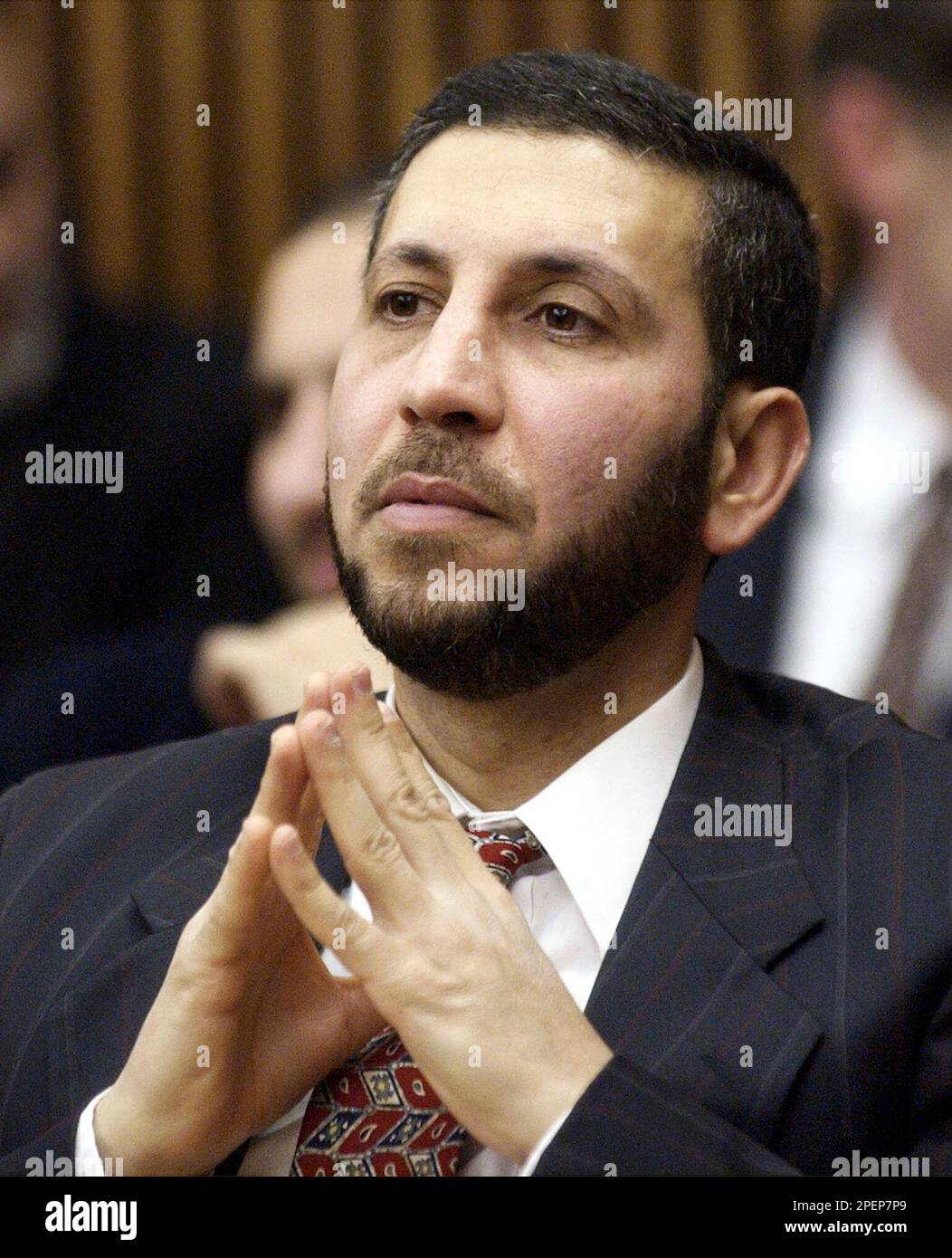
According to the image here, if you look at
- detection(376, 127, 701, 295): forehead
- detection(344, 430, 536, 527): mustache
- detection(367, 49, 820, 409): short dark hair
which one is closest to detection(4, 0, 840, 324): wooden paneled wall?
detection(367, 49, 820, 409): short dark hair

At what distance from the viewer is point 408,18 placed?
3.25 m

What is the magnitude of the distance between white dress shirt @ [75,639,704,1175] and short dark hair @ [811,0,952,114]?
1726 millimetres

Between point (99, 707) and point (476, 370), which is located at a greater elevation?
point (476, 370)

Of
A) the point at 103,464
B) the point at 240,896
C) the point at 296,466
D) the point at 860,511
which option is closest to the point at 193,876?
the point at 240,896

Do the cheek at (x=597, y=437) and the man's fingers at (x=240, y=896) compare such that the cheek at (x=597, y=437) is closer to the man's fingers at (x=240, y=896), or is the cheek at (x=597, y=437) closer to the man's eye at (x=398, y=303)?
the man's eye at (x=398, y=303)

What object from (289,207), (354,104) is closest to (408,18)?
(354,104)

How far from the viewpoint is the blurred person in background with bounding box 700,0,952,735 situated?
293cm

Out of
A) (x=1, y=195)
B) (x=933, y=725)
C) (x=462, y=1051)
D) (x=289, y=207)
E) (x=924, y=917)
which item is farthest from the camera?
(x=289, y=207)

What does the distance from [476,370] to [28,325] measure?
1.70m

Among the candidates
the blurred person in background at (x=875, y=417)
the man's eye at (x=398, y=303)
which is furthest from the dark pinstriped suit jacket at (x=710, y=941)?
the blurred person in background at (x=875, y=417)

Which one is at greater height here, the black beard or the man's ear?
the man's ear

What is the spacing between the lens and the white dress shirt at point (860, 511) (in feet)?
9.65

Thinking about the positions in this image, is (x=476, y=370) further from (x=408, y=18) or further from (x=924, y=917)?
(x=408, y=18)
